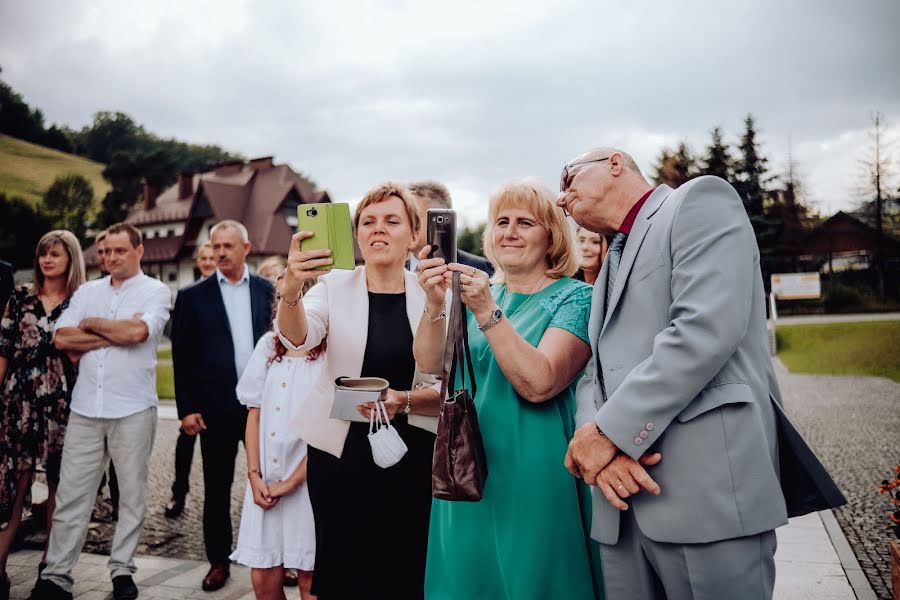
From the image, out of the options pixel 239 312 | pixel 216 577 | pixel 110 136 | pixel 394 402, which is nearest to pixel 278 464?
pixel 394 402

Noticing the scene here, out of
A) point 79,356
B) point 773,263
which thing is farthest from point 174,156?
point 79,356

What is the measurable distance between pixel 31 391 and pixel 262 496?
2256 millimetres

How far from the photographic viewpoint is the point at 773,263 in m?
33.6

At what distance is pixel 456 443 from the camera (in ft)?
6.82

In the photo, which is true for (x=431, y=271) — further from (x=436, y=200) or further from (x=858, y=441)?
(x=858, y=441)

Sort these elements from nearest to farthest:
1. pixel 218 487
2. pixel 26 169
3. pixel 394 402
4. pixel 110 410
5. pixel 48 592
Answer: pixel 394 402 → pixel 48 592 → pixel 110 410 → pixel 218 487 → pixel 26 169

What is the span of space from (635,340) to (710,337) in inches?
11.4

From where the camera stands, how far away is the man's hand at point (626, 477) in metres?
1.71

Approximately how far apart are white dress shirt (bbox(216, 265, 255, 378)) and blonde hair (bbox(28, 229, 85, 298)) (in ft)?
3.34

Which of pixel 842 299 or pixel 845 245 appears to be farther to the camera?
pixel 845 245

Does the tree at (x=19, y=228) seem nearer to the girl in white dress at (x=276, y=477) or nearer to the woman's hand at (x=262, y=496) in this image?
the girl in white dress at (x=276, y=477)

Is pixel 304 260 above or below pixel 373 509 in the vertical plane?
above

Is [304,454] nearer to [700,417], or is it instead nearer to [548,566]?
[548,566]

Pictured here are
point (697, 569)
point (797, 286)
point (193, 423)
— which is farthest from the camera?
point (797, 286)
